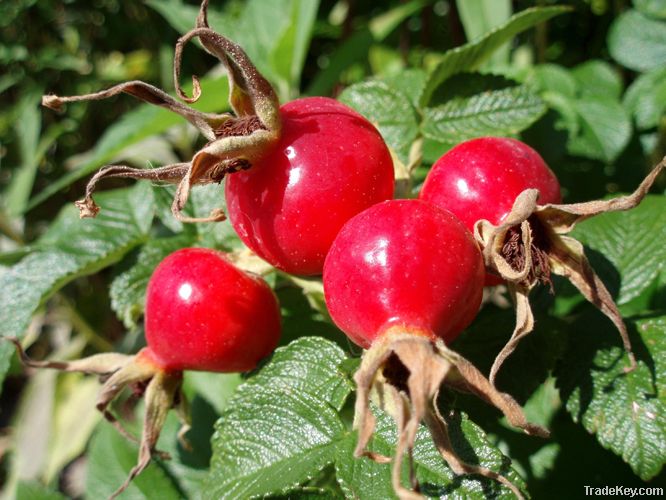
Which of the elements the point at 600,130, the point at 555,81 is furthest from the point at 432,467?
the point at 555,81

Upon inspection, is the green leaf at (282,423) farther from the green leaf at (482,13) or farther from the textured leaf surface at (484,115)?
the green leaf at (482,13)

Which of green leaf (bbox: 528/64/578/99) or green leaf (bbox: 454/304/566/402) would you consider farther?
green leaf (bbox: 528/64/578/99)

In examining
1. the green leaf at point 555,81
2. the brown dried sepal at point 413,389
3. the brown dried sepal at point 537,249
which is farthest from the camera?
the green leaf at point 555,81

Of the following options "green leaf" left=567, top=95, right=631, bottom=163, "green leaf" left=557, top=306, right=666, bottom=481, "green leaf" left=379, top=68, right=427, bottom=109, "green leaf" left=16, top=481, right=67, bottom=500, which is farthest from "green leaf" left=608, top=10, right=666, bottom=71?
"green leaf" left=16, top=481, right=67, bottom=500

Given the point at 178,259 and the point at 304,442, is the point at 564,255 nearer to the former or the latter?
the point at 304,442

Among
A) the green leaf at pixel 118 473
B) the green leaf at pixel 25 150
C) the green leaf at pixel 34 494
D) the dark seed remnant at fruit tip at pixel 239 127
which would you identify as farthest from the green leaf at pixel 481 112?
the green leaf at pixel 25 150

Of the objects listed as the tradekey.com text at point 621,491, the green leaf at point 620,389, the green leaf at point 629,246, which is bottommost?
the tradekey.com text at point 621,491

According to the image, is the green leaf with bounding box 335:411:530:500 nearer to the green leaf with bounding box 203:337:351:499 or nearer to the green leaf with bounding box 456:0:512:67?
the green leaf with bounding box 203:337:351:499
